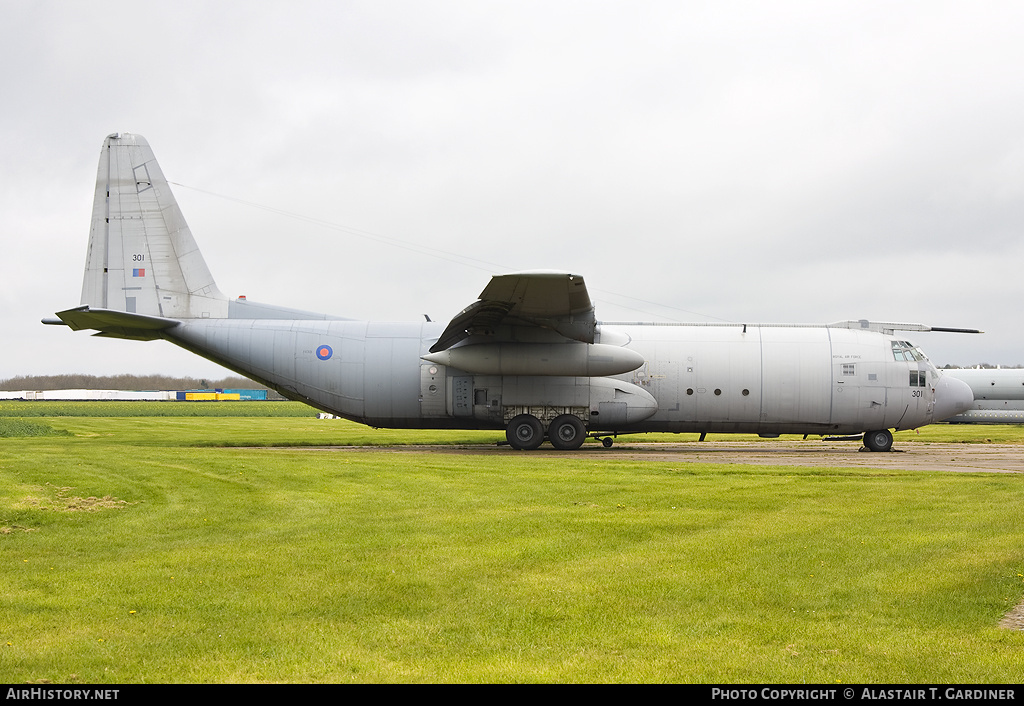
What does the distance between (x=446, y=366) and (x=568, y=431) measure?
421 cm

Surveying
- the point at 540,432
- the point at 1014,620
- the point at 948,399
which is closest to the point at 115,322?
the point at 540,432

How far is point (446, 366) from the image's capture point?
24.0 m

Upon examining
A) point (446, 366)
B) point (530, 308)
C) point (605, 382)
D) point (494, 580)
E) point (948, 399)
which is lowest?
point (494, 580)

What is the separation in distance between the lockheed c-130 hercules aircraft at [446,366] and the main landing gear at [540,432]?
1.7 inches

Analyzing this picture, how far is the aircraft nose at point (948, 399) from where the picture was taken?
25891mm

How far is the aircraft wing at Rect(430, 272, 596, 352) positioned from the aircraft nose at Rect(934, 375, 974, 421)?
1162cm

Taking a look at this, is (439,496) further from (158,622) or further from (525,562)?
(158,622)

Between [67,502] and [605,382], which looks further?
[605,382]

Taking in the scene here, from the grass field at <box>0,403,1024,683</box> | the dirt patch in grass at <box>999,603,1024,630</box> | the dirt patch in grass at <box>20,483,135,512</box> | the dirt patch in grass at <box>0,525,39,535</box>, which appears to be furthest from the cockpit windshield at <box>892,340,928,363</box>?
the dirt patch in grass at <box>0,525,39,535</box>

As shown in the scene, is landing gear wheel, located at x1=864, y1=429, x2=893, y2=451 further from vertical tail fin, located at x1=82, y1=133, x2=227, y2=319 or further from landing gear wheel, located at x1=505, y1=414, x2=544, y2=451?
vertical tail fin, located at x1=82, y1=133, x2=227, y2=319

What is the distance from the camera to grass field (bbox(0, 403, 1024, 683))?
5.47 m

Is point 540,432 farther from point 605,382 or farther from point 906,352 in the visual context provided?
point 906,352

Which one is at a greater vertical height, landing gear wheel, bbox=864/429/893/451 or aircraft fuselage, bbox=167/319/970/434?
aircraft fuselage, bbox=167/319/970/434
